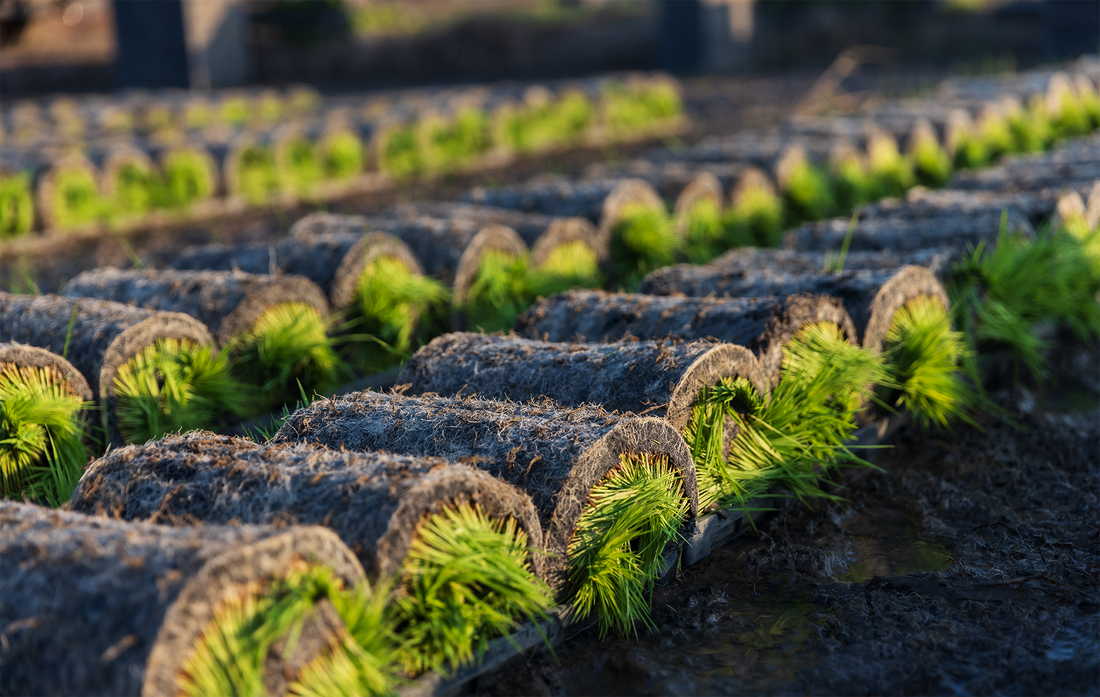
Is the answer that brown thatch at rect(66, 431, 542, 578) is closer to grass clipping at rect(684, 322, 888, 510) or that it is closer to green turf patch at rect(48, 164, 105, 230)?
grass clipping at rect(684, 322, 888, 510)

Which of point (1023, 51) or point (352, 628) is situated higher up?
point (1023, 51)

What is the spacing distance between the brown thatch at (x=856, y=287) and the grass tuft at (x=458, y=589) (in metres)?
1.64

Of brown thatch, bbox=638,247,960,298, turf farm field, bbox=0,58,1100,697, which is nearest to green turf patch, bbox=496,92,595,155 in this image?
turf farm field, bbox=0,58,1100,697

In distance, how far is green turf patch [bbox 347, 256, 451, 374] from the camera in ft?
16.3

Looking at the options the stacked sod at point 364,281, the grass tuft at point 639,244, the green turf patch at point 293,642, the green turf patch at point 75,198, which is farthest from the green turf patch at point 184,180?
the green turf patch at point 293,642

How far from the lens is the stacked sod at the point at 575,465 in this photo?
2.74 meters

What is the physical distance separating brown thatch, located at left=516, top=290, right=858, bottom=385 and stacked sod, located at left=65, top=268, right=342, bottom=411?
1103 millimetres

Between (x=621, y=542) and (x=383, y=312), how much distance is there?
2500mm

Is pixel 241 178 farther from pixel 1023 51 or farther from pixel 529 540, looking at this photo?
pixel 1023 51

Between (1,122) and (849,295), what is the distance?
46.9ft

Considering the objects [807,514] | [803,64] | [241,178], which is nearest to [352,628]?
[807,514]

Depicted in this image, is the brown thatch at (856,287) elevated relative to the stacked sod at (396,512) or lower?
elevated

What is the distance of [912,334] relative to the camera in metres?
4.09

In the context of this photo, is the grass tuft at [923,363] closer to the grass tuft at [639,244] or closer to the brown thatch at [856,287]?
the brown thatch at [856,287]
